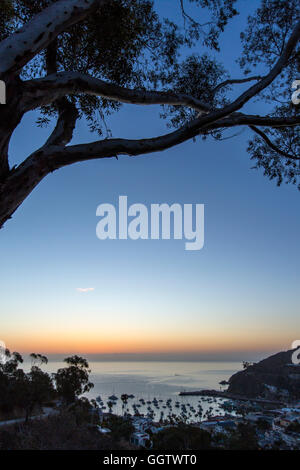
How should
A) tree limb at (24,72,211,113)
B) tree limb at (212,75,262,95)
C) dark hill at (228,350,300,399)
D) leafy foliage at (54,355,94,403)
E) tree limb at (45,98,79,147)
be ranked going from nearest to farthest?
tree limb at (24,72,211,113) < tree limb at (45,98,79,147) < tree limb at (212,75,262,95) < dark hill at (228,350,300,399) < leafy foliage at (54,355,94,403)

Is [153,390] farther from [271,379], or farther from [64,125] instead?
[64,125]

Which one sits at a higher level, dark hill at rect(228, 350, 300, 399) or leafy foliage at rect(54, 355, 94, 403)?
dark hill at rect(228, 350, 300, 399)

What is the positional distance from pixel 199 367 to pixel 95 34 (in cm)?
1470

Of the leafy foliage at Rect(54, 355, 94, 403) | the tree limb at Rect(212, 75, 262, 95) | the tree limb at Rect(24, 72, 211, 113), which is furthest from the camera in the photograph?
the leafy foliage at Rect(54, 355, 94, 403)

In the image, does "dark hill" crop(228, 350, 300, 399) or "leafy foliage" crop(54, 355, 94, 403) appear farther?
"leafy foliage" crop(54, 355, 94, 403)

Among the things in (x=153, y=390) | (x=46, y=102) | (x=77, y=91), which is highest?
(x=77, y=91)

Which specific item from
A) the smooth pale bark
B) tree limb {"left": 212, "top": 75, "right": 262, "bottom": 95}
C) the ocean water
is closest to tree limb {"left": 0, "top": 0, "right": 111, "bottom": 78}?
the smooth pale bark

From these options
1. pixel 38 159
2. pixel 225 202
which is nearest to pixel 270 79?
pixel 38 159

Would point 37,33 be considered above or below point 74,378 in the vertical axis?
above

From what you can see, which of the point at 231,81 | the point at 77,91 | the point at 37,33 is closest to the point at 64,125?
the point at 77,91

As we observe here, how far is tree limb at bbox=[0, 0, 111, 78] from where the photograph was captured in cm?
222

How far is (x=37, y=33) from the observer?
93.4 inches

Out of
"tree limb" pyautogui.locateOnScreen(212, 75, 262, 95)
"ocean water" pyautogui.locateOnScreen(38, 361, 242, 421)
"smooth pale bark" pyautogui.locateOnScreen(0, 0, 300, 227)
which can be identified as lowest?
"ocean water" pyautogui.locateOnScreen(38, 361, 242, 421)

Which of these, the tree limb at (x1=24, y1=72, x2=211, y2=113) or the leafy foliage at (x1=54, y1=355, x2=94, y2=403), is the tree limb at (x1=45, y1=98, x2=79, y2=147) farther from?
the leafy foliage at (x1=54, y1=355, x2=94, y2=403)
